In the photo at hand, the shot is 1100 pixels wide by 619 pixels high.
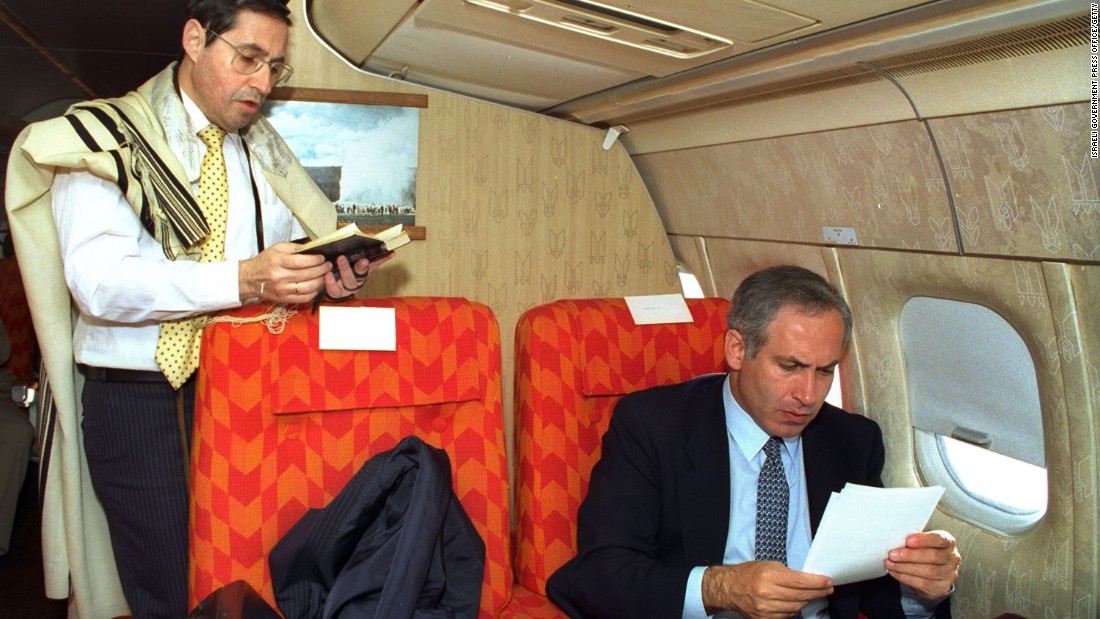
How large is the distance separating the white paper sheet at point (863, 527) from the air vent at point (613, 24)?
1114 mm

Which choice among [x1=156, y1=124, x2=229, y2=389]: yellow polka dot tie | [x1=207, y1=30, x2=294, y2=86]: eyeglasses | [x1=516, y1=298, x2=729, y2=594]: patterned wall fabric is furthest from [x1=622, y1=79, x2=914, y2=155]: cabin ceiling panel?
[x1=156, y1=124, x2=229, y2=389]: yellow polka dot tie

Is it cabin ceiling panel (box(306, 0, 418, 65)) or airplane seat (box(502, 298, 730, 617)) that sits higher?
cabin ceiling panel (box(306, 0, 418, 65))

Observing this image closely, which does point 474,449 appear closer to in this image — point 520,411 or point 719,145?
point 520,411

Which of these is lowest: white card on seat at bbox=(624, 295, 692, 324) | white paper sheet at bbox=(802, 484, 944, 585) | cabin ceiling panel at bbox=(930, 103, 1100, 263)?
white paper sheet at bbox=(802, 484, 944, 585)

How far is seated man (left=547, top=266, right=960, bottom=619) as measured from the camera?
202cm

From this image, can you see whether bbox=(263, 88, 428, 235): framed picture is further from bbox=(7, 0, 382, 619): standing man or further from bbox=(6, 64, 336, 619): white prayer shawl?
bbox=(7, 0, 382, 619): standing man

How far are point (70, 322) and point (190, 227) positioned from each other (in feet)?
1.42

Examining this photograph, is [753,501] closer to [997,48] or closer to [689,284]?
[997,48]

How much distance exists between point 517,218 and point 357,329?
5.13 feet

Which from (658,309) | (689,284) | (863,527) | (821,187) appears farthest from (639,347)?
(689,284)

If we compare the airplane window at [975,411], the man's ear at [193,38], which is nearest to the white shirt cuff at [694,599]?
the airplane window at [975,411]

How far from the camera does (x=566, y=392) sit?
7.57 feet

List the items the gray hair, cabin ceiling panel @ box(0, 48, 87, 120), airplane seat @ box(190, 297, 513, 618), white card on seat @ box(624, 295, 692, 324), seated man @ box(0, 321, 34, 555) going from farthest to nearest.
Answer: seated man @ box(0, 321, 34, 555)
cabin ceiling panel @ box(0, 48, 87, 120)
white card on seat @ box(624, 295, 692, 324)
the gray hair
airplane seat @ box(190, 297, 513, 618)

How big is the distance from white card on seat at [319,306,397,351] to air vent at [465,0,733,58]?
2.63 feet
